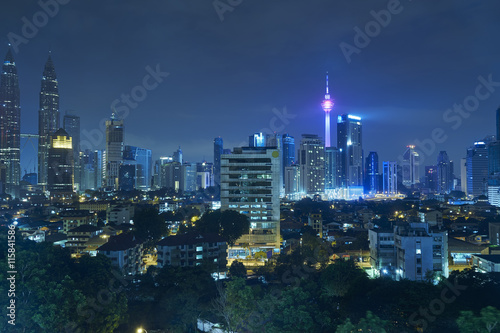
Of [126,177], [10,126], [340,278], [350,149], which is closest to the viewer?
[340,278]

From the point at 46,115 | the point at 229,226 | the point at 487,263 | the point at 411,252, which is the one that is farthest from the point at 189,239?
the point at 46,115

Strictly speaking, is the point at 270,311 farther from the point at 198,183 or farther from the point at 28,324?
the point at 198,183

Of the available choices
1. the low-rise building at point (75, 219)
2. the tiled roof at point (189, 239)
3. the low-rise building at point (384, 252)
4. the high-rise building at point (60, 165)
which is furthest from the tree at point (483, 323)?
the high-rise building at point (60, 165)

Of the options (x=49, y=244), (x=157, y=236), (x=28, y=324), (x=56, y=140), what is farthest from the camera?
(x=56, y=140)

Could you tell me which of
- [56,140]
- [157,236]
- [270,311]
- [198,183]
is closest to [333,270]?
[270,311]

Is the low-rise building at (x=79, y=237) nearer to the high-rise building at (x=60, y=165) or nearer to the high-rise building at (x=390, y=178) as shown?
the high-rise building at (x=60, y=165)

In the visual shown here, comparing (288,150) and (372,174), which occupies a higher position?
(288,150)

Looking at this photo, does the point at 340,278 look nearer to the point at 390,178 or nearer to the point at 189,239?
the point at 189,239
